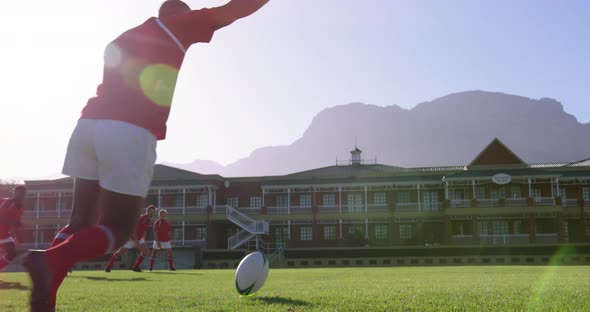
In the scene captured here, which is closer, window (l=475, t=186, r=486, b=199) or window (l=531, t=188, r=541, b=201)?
window (l=531, t=188, r=541, b=201)

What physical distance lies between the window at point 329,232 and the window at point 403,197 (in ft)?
20.6

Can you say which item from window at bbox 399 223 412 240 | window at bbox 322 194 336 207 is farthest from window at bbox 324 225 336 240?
window at bbox 399 223 412 240

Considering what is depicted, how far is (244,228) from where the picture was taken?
45969mm

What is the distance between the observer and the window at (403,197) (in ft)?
167

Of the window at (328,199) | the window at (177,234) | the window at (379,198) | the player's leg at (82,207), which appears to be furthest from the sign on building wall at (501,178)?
the player's leg at (82,207)

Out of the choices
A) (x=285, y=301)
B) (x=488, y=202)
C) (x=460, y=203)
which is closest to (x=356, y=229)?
(x=460, y=203)

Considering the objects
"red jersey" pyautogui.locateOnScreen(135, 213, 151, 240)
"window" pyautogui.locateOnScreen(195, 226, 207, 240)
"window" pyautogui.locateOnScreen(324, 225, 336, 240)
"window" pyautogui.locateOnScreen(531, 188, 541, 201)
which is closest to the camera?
"red jersey" pyautogui.locateOnScreen(135, 213, 151, 240)

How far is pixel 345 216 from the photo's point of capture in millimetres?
49250

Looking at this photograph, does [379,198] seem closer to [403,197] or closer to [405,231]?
[403,197]

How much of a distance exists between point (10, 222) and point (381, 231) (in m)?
40.7

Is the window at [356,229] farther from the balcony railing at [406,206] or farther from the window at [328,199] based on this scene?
the balcony railing at [406,206]

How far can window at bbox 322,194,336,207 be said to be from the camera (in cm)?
5209

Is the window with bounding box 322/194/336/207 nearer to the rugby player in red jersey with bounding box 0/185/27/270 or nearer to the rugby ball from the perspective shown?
the rugby player in red jersey with bounding box 0/185/27/270

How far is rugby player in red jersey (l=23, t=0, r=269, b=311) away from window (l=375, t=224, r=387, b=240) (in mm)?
47509
